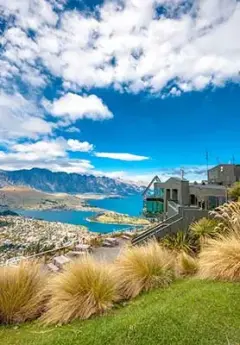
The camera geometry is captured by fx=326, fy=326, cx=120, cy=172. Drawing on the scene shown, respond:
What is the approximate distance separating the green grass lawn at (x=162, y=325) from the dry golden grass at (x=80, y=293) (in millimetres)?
187

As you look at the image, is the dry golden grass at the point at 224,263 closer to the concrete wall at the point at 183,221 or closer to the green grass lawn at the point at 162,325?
the green grass lawn at the point at 162,325

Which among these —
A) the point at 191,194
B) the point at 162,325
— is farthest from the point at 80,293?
the point at 191,194

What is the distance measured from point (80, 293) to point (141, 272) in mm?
1280

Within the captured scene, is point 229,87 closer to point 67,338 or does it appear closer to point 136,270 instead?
point 136,270

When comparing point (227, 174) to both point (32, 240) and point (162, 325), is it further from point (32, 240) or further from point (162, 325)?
point (32, 240)

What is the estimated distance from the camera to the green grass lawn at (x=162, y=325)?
3.72m

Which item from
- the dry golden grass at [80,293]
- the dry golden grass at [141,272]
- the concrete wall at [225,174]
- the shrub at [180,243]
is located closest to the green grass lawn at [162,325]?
the dry golden grass at [80,293]

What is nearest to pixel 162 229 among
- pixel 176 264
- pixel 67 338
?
pixel 176 264

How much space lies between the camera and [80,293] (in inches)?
200

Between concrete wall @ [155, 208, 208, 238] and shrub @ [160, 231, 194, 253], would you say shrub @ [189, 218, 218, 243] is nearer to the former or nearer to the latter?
shrub @ [160, 231, 194, 253]

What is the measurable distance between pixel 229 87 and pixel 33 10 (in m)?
13.4

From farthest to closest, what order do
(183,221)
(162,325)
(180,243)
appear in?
(183,221), (180,243), (162,325)

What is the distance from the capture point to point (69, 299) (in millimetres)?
5016

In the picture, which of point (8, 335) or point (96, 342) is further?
point (8, 335)
